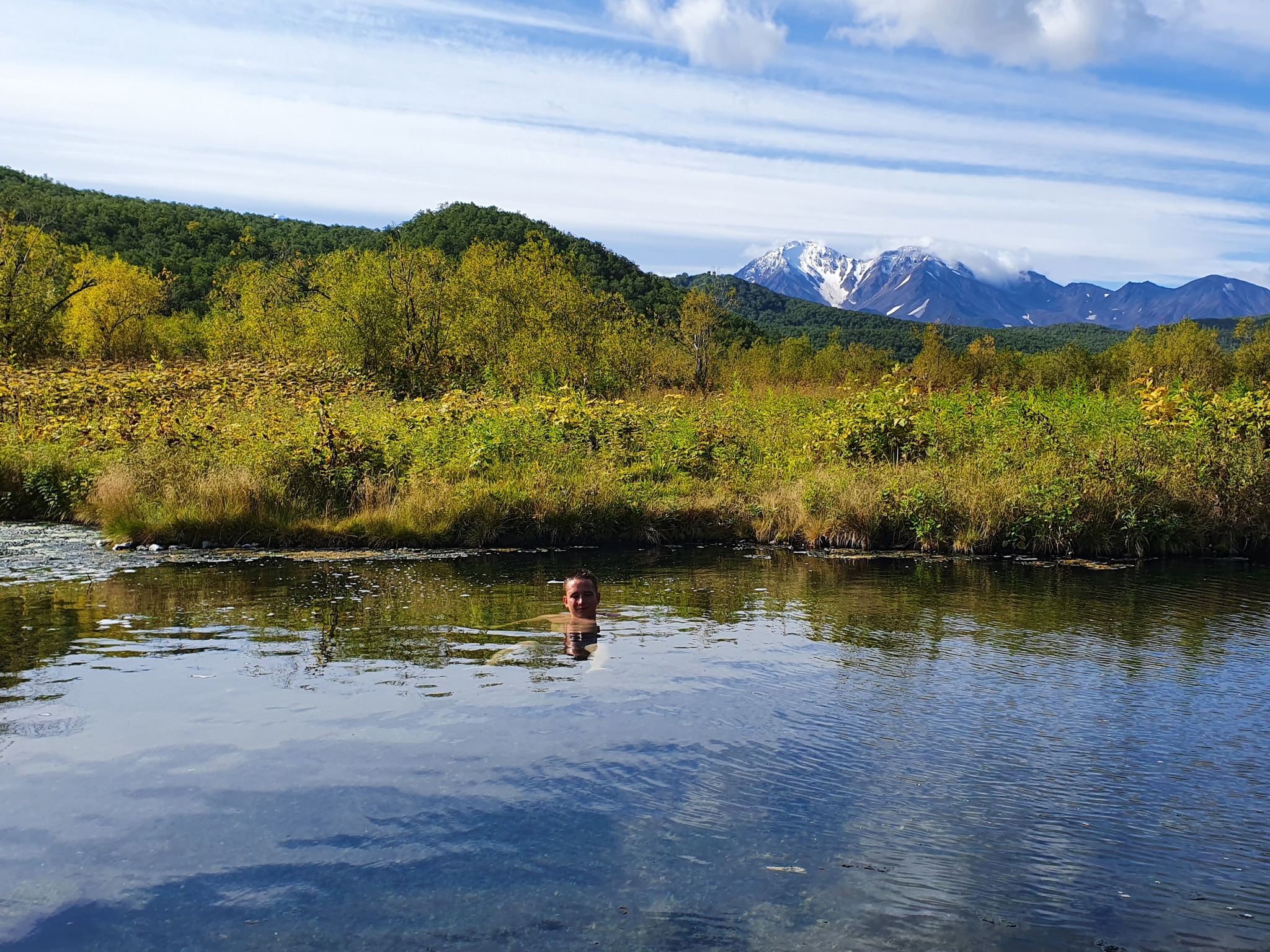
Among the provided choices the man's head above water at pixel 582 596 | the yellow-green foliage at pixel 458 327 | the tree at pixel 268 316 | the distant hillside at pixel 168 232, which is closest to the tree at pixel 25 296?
the tree at pixel 268 316

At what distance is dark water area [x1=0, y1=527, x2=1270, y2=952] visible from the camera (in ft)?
13.4

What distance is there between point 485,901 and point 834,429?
1481 centimetres

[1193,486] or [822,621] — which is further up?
[1193,486]

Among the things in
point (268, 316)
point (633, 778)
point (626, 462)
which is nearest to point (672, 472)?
point (626, 462)

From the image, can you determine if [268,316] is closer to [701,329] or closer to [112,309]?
[112,309]

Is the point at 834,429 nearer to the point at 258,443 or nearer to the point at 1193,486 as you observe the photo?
the point at 1193,486

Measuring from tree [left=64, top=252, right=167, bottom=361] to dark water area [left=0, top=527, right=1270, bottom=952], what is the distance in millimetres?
40637

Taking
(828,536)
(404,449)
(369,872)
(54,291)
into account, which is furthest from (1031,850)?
(54,291)

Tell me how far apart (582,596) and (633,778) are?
148 inches

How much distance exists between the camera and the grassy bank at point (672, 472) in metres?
14.6

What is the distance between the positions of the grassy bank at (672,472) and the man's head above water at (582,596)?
5.84 metres

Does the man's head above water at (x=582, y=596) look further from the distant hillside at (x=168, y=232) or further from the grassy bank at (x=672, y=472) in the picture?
the distant hillside at (x=168, y=232)

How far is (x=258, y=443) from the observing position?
15.9m

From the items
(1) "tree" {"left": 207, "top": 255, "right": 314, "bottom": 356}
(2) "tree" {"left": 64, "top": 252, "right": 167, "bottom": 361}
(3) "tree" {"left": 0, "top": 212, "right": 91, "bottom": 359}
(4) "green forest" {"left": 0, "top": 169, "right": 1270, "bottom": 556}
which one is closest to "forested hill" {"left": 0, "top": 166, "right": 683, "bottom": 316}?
(2) "tree" {"left": 64, "top": 252, "right": 167, "bottom": 361}
